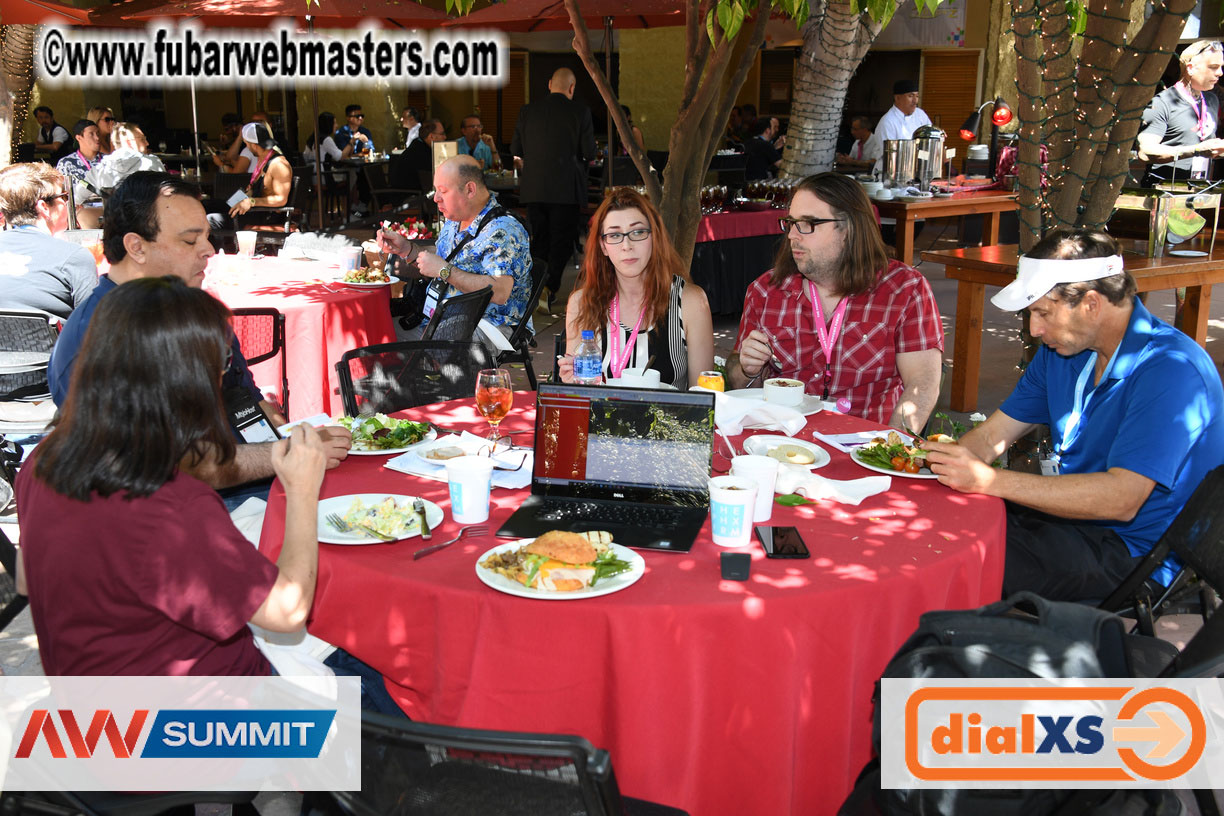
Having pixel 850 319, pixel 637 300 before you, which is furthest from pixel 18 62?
pixel 850 319

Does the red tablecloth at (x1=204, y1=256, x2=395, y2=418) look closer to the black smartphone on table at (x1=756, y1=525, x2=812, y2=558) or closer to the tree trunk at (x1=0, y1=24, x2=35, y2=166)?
the black smartphone on table at (x1=756, y1=525, x2=812, y2=558)

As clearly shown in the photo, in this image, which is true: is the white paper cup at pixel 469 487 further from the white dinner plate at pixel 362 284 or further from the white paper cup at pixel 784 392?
the white dinner plate at pixel 362 284

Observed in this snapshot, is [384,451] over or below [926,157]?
below

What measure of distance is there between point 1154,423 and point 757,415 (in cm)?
108

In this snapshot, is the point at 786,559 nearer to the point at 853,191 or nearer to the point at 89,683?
the point at 89,683

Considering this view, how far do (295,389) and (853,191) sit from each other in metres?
3.13

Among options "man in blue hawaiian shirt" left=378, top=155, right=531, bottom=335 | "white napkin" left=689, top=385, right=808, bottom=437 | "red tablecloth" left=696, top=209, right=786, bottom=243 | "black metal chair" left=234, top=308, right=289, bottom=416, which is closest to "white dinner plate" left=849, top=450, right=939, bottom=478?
"white napkin" left=689, top=385, right=808, bottom=437

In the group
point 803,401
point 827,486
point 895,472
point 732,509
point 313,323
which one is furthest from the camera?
point 313,323

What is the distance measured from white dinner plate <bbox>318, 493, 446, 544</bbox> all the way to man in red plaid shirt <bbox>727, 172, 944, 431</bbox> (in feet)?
5.39

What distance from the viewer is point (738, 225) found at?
912cm

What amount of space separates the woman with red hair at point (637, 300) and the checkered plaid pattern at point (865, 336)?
239 mm

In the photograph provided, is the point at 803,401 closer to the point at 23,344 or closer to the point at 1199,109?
the point at 23,344

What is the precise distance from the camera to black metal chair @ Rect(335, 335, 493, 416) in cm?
375

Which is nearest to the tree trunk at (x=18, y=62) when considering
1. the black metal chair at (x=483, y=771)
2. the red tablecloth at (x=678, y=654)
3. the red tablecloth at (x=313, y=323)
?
the red tablecloth at (x=313, y=323)
